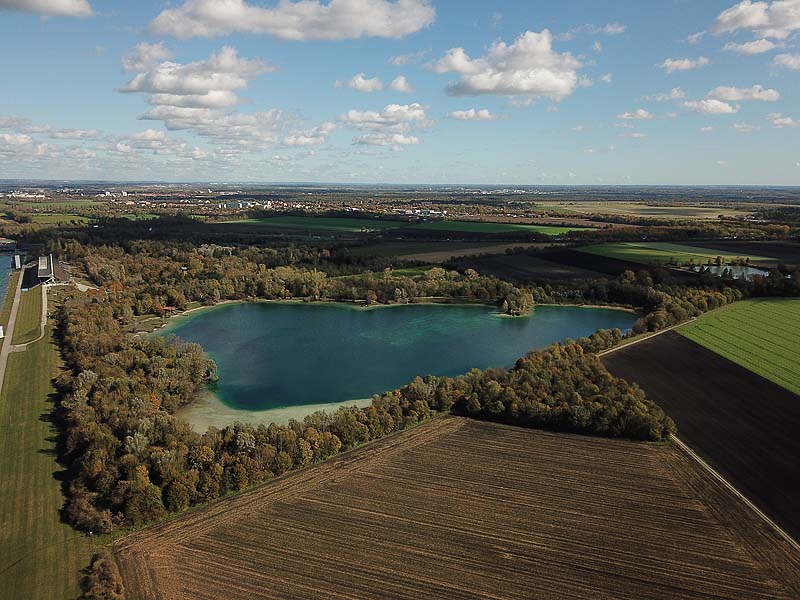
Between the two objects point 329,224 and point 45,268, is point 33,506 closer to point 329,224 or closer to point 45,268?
point 45,268

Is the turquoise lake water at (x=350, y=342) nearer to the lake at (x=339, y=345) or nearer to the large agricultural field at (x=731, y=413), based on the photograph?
the lake at (x=339, y=345)

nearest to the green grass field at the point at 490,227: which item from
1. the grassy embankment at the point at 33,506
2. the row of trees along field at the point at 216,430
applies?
the row of trees along field at the point at 216,430

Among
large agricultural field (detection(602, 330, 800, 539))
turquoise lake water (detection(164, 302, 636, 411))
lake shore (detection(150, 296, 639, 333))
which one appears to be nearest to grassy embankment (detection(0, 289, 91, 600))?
turquoise lake water (detection(164, 302, 636, 411))

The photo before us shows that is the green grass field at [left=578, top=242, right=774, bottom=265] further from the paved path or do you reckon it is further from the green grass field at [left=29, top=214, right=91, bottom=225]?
the green grass field at [left=29, top=214, right=91, bottom=225]

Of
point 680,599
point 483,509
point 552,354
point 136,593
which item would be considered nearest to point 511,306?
point 552,354

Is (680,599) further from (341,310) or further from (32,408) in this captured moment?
(341,310)

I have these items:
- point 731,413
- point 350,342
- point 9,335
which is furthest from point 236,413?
point 9,335
